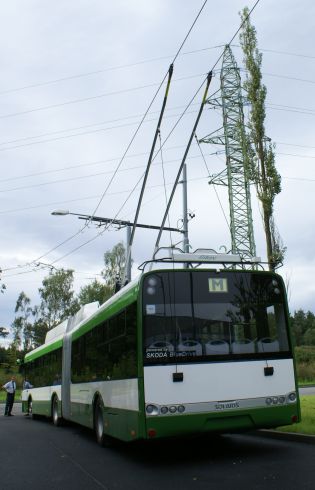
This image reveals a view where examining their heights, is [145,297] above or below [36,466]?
above

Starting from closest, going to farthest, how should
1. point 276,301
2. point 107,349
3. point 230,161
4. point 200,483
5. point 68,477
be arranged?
point 200,483, point 68,477, point 276,301, point 107,349, point 230,161

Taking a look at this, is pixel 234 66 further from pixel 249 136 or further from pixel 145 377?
pixel 145 377

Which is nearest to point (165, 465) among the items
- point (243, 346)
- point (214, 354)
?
point (214, 354)

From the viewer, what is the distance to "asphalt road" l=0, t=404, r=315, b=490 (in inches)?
289

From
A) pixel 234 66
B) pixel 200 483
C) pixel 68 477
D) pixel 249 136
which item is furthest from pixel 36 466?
pixel 234 66

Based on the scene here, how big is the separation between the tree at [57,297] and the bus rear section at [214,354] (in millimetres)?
70381

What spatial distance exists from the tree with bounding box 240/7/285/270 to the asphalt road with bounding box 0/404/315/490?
5234 millimetres

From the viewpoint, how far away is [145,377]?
8.48 m

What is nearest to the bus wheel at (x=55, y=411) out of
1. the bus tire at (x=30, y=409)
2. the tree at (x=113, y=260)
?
the bus tire at (x=30, y=409)

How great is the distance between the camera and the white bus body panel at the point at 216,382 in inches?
335

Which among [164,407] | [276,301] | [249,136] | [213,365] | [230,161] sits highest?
[230,161]

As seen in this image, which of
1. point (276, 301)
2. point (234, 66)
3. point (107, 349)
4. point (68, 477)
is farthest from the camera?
point (234, 66)

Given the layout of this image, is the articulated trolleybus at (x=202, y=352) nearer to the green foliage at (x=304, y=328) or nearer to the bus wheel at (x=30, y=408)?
the bus wheel at (x=30, y=408)

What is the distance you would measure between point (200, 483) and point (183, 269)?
10.7ft
